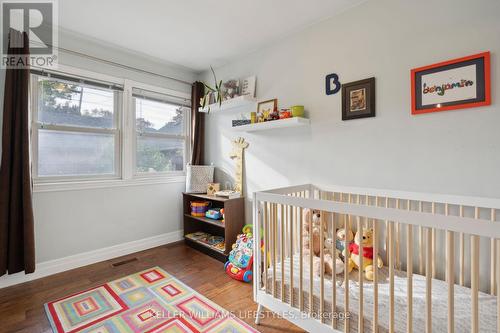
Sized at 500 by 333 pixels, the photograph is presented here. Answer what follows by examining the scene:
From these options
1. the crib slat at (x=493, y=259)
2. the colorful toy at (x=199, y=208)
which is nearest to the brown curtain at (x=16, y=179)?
the colorful toy at (x=199, y=208)

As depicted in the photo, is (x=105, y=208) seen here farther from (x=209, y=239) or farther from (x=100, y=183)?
(x=209, y=239)

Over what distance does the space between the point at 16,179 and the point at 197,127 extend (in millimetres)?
1838

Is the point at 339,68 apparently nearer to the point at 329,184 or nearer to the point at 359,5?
the point at 359,5

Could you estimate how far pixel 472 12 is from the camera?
4.88 feet

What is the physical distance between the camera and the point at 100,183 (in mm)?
2619

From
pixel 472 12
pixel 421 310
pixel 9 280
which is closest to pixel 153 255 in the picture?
pixel 9 280

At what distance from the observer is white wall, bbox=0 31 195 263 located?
234 centimetres

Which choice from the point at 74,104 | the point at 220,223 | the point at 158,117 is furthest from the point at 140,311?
the point at 158,117

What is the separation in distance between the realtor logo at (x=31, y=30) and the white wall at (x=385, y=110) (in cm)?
192

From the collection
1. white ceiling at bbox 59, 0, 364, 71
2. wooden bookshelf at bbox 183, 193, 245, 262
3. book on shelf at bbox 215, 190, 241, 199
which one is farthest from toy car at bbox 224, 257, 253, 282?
white ceiling at bbox 59, 0, 364, 71

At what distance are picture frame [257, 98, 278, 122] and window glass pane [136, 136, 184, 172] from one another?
1.28 m

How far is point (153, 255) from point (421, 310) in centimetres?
249

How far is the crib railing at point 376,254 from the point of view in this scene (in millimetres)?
980

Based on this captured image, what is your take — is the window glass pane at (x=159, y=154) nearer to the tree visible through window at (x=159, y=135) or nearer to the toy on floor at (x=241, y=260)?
the tree visible through window at (x=159, y=135)
